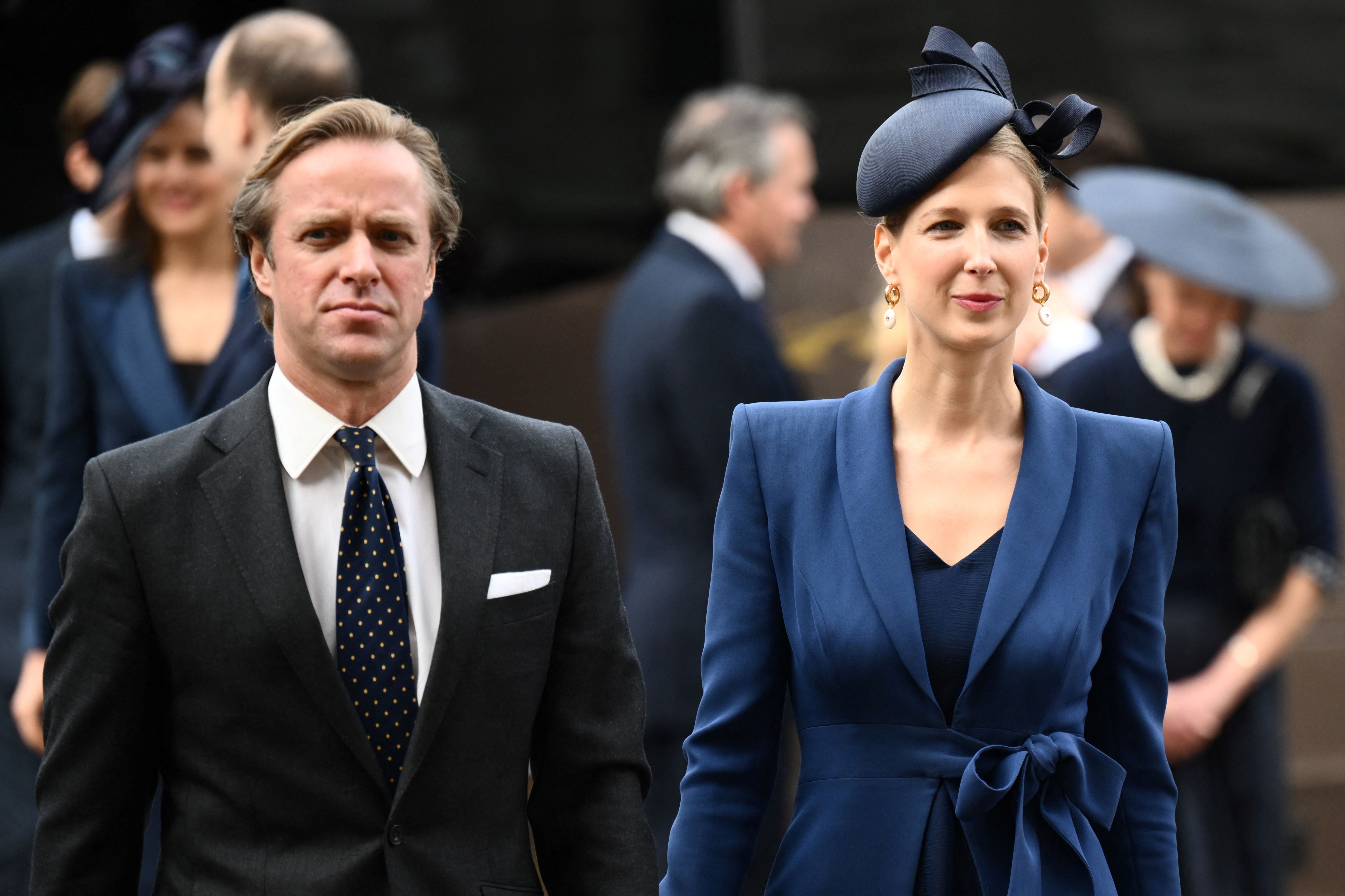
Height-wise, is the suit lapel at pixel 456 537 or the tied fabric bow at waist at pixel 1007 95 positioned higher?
the tied fabric bow at waist at pixel 1007 95

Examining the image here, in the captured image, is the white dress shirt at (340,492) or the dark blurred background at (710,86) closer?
the white dress shirt at (340,492)

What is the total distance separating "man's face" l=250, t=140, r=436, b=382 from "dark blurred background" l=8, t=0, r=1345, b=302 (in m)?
3.54

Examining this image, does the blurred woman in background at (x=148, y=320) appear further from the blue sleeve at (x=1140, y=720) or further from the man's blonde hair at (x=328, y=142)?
the blue sleeve at (x=1140, y=720)

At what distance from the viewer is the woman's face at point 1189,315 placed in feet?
16.6

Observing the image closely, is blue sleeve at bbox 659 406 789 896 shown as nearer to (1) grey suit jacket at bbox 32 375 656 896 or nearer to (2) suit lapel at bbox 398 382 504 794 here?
(1) grey suit jacket at bbox 32 375 656 896

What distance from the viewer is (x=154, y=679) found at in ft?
9.00

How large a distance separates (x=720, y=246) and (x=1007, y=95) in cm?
272

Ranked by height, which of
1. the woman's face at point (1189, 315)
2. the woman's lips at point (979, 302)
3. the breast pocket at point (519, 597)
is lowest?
the woman's face at point (1189, 315)

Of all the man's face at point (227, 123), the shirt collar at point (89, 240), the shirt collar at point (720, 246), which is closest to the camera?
the man's face at point (227, 123)

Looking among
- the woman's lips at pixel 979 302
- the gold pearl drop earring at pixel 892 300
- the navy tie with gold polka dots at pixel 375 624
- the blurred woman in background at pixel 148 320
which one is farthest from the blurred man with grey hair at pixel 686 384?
the navy tie with gold polka dots at pixel 375 624

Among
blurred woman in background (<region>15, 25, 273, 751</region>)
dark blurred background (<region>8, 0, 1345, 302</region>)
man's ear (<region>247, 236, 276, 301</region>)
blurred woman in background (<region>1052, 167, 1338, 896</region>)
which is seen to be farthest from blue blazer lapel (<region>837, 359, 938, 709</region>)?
dark blurred background (<region>8, 0, 1345, 302</region>)

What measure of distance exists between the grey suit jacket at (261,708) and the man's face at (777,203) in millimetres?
3128

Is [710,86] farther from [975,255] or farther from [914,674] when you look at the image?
[914,674]

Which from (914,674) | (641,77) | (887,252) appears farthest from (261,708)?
(641,77)
